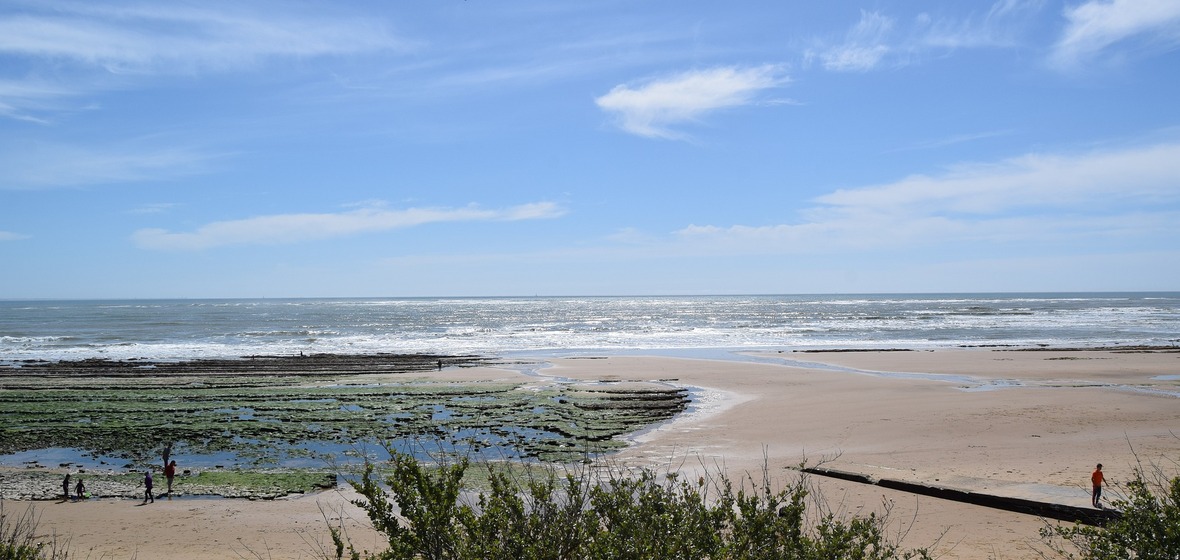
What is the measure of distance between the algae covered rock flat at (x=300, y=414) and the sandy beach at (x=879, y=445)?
2.25m

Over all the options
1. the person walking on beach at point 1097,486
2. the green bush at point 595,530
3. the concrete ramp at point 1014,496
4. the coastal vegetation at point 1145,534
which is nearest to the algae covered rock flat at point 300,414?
the concrete ramp at point 1014,496

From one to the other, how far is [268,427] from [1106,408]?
29879 millimetres

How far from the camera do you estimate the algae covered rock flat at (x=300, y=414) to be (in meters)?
22.0

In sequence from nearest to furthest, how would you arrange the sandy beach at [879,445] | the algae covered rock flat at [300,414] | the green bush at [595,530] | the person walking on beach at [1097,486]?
the green bush at [595,530]
the person walking on beach at [1097,486]
the sandy beach at [879,445]
the algae covered rock flat at [300,414]

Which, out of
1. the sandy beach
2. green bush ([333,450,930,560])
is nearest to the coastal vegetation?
green bush ([333,450,930,560])

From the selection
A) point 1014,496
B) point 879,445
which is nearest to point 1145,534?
point 1014,496

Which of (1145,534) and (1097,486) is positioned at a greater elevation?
(1145,534)

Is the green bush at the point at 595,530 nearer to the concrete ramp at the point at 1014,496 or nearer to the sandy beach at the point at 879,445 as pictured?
the sandy beach at the point at 879,445

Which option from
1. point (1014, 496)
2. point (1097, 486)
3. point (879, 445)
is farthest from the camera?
point (879, 445)

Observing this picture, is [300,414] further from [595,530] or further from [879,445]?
[595,530]

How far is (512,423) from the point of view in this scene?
26062 mm

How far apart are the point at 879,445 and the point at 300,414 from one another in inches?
810

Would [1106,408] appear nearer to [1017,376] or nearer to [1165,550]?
[1017,376]

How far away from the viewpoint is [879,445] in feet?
70.8
